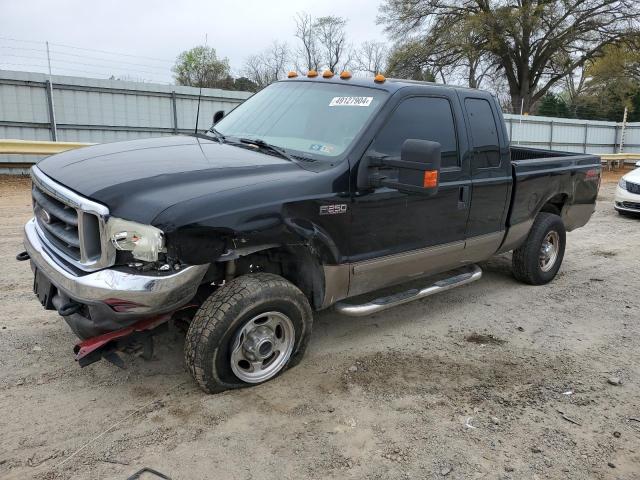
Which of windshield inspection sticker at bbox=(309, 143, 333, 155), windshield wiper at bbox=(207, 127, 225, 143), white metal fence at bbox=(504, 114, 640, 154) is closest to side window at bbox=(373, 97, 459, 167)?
windshield inspection sticker at bbox=(309, 143, 333, 155)

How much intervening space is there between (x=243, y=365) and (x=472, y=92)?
315 centimetres

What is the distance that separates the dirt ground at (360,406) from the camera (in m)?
2.85

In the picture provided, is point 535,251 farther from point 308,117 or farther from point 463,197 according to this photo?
point 308,117

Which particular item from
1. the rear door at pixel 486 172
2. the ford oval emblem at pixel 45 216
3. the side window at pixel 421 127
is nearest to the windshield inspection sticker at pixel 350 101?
the side window at pixel 421 127

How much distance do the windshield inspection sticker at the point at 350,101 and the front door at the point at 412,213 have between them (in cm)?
23

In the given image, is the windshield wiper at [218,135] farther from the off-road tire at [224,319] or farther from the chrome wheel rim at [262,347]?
the chrome wheel rim at [262,347]

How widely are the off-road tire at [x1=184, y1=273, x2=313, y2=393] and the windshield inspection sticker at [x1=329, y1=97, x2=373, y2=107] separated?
1.50 m

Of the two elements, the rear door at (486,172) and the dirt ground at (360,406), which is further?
the rear door at (486,172)

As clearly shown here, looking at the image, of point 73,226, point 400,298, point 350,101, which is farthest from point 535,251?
point 73,226

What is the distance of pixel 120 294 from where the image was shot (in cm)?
291

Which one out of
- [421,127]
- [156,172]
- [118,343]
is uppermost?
[421,127]

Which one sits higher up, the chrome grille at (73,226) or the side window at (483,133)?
the side window at (483,133)

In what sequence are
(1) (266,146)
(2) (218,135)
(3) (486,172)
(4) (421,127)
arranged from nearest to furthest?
(1) (266,146) < (4) (421,127) < (2) (218,135) < (3) (486,172)

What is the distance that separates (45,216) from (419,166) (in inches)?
97.7
